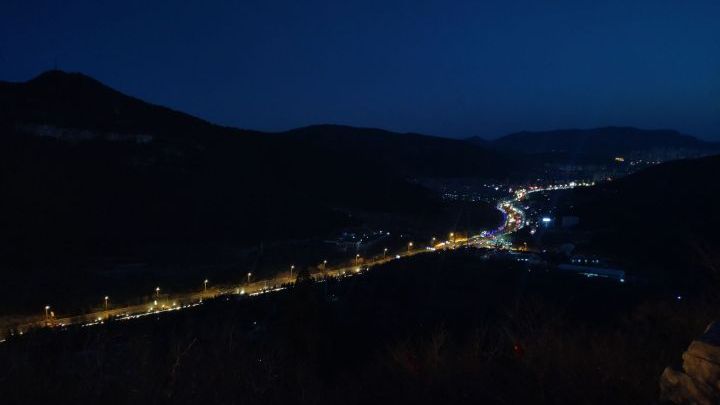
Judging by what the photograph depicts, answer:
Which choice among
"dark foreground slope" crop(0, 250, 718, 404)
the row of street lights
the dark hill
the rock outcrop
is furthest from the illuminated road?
the rock outcrop

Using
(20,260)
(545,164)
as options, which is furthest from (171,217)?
(545,164)

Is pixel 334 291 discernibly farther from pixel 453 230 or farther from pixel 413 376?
pixel 453 230

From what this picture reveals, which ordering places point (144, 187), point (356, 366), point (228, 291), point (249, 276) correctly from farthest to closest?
point (144, 187) → point (249, 276) → point (228, 291) → point (356, 366)

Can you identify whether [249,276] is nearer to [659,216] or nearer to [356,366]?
[356,366]

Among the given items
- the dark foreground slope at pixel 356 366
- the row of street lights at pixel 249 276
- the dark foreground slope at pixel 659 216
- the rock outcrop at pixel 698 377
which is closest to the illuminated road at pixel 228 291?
the row of street lights at pixel 249 276

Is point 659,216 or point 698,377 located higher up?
point 698,377

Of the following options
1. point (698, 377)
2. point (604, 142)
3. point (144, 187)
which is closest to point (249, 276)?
point (144, 187)

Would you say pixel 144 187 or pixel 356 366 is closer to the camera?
pixel 356 366

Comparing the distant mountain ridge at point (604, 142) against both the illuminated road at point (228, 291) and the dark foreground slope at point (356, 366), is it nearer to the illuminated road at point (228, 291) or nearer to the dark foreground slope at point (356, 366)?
the illuminated road at point (228, 291)

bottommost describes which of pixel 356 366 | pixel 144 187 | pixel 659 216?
pixel 356 366
